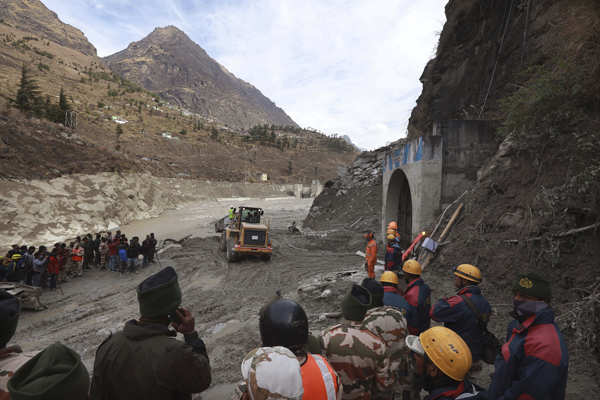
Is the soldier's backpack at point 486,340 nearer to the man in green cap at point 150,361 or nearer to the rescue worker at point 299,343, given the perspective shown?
the rescue worker at point 299,343

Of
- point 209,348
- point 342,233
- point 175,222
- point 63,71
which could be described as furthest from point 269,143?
point 209,348

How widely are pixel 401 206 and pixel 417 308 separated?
10875 millimetres

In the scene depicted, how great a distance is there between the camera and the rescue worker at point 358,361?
7.72ft

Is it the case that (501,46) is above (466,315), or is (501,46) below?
above

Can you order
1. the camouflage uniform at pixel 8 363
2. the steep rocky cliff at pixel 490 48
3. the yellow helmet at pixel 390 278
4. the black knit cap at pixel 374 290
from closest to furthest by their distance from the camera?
the camouflage uniform at pixel 8 363
the black knit cap at pixel 374 290
the yellow helmet at pixel 390 278
the steep rocky cliff at pixel 490 48

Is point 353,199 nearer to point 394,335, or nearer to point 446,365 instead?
point 394,335

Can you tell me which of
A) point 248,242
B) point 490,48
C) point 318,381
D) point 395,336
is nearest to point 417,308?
point 395,336

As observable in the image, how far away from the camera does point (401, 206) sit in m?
14.2

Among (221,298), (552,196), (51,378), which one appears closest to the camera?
(51,378)

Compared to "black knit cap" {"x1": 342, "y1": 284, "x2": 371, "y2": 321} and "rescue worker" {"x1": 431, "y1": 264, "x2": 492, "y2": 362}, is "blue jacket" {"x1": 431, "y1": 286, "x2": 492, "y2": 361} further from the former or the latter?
"black knit cap" {"x1": 342, "y1": 284, "x2": 371, "y2": 321}

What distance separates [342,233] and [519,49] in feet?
38.6

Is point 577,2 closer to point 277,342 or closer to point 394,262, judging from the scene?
point 394,262

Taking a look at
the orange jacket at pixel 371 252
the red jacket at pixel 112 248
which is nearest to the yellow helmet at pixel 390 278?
the orange jacket at pixel 371 252

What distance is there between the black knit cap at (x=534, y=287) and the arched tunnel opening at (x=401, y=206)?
11.1m
